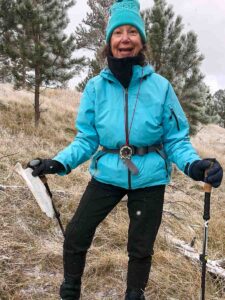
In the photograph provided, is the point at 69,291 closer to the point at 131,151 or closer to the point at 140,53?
the point at 131,151

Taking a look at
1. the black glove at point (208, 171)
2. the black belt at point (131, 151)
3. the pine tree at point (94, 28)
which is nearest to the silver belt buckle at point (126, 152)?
the black belt at point (131, 151)

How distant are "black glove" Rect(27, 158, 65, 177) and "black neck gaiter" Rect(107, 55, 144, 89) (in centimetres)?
63

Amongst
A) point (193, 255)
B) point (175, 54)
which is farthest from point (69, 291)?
point (175, 54)

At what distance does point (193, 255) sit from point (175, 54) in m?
8.74

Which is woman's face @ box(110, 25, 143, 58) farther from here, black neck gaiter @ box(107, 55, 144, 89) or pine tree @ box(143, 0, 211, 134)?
pine tree @ box(143, 0, 211, 134)

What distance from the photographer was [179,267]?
315cm

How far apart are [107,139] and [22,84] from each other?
894 cm

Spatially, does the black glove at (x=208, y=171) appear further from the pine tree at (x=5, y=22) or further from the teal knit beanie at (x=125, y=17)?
the pine tree at (x=5, y=22)

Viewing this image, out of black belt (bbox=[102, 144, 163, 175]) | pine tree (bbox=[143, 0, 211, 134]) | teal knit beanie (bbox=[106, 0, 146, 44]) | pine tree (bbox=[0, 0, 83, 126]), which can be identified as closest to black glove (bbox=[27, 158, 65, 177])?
black belt (bbox=[102, 144, 163, 175])

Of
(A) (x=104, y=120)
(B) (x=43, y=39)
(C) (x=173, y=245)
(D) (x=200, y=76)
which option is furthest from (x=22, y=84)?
(A) (x=104, y=120)

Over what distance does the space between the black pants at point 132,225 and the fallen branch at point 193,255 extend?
0.90m

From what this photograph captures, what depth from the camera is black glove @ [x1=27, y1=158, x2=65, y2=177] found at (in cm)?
222

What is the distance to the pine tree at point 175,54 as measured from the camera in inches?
440

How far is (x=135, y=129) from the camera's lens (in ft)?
7.41
